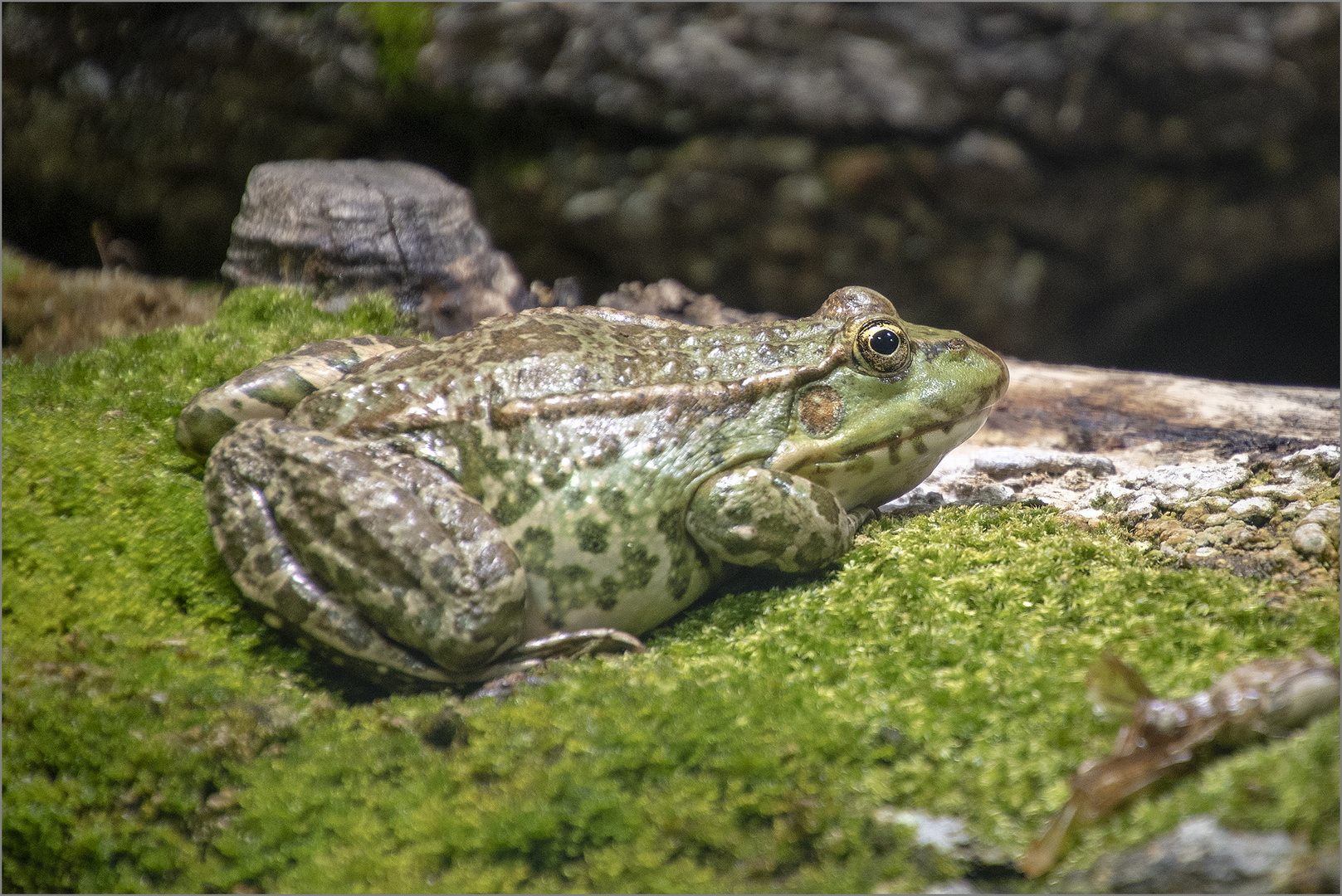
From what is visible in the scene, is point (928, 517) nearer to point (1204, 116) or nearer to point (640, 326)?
point (640, 326)

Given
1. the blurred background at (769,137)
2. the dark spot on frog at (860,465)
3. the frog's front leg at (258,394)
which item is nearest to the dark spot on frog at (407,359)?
the frog's front leg at (258,394)

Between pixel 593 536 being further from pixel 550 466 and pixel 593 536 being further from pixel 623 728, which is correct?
pixel 623 728

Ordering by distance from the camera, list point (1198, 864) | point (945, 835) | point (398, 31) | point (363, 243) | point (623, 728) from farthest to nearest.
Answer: point (398, 31) → point (363, 243) → point (623, 728) → point (945, 835) → point (1198, 864)

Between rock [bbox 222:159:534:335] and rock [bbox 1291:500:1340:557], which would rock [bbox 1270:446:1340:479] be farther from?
rock [bbox 222:159:534:335]

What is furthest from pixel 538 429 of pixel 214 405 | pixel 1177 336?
pixel 1177 336

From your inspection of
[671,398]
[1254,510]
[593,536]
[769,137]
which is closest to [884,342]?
[671,398]
